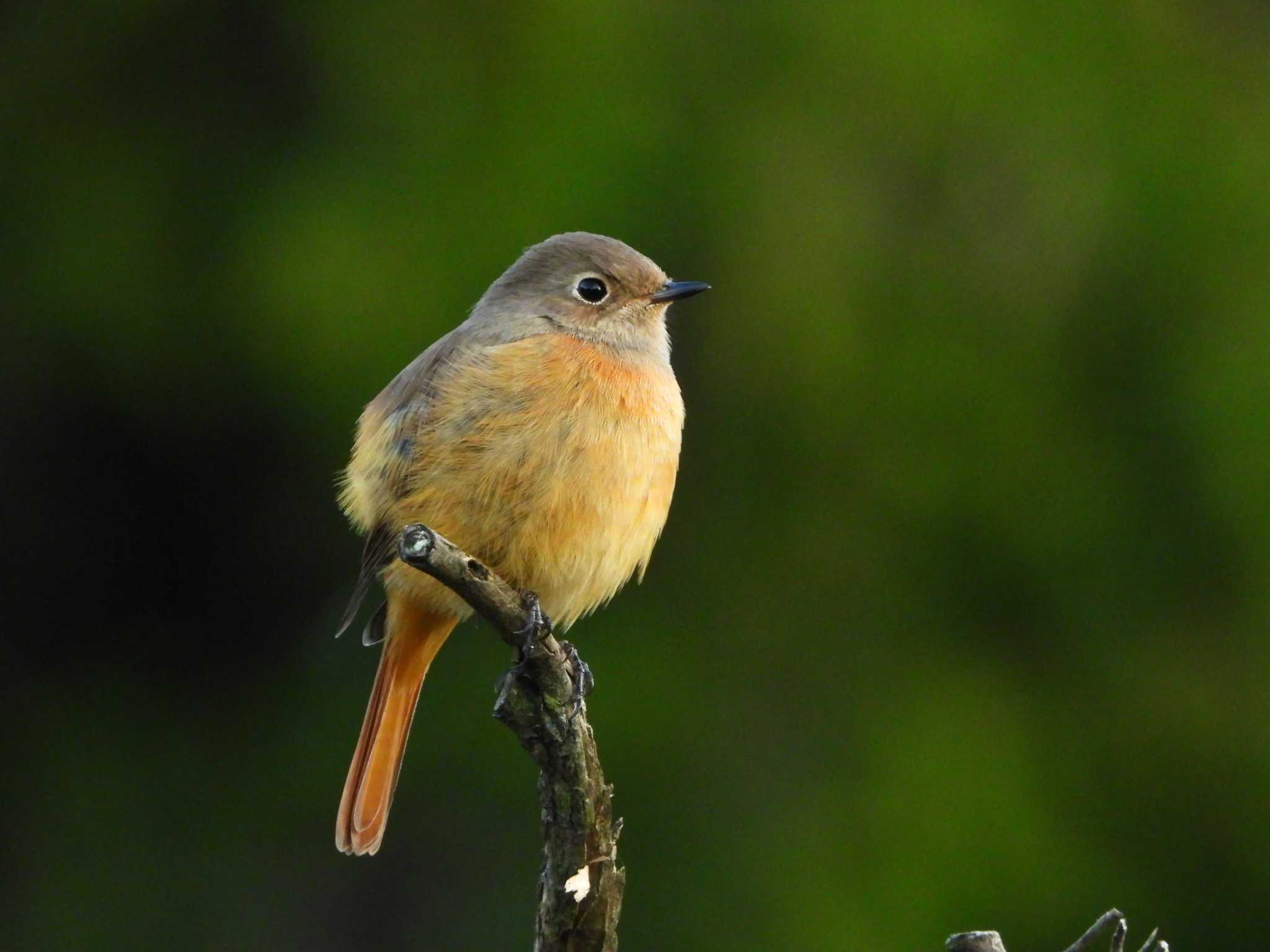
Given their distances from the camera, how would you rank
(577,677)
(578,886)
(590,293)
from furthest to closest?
1. (590,293)
2. (577,677)
3. (578,886)

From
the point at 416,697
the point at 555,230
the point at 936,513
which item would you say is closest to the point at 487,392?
the point at 416,697

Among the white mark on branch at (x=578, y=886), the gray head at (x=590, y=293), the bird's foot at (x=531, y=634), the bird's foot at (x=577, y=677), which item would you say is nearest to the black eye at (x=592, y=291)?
the gray head at (x=590, y=293)

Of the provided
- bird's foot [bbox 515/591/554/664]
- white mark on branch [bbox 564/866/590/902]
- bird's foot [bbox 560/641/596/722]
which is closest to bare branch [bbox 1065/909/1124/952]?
white mark on branch [bbox 564/866/590/902]

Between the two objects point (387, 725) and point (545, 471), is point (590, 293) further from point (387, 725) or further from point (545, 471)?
point (387, 725)

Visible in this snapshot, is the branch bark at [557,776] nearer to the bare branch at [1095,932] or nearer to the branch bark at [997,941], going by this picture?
the branch bark at [997,941]

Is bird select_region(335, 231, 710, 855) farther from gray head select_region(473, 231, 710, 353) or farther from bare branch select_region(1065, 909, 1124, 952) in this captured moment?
bare branch select_region(1065, 909, 1124, 952)

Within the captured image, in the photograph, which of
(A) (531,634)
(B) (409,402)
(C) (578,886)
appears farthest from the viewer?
(B) (409,402)

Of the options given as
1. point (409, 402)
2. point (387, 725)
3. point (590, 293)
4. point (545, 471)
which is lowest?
point (387, 725)

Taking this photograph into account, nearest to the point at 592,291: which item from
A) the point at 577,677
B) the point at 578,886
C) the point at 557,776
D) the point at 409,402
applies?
the point at 409,402
